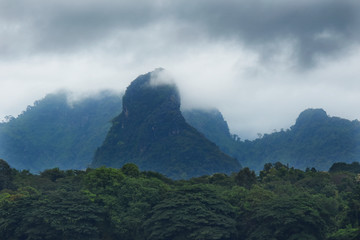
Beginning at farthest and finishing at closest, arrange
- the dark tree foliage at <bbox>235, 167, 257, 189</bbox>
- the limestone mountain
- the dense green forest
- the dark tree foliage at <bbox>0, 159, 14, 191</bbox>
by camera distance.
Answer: the limestone mountain
the dark tree foliage at <bbox>235, 167, 257, 189</bbox>
the dark tree foliage at <bbox>0, 159, 14, 191</bbox>
the dense green forest

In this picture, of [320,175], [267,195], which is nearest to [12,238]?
[267,195]

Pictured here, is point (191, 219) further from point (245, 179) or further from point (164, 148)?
point (164, 148)

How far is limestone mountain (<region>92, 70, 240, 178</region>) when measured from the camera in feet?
570

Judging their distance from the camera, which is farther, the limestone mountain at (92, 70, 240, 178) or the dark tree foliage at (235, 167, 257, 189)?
the limestone mountain at (92, 70, 240, 178)

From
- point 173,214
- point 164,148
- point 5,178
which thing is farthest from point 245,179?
point 164,148

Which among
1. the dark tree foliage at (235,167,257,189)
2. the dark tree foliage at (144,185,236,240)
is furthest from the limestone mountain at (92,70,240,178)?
the dark tree foliage at (144,185,236,240)

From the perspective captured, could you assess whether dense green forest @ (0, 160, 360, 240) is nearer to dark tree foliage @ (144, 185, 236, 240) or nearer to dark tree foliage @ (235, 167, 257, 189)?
dark tree foliage @ (144, 185, 236, 240)

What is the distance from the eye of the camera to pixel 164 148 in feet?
604

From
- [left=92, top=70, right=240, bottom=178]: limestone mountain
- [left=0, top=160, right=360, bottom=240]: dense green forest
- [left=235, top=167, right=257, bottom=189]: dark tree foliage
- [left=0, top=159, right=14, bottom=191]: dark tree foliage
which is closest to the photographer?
[left=0, top=160, right=360, bottom=240]: dense green forest

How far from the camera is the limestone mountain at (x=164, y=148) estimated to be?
570ft

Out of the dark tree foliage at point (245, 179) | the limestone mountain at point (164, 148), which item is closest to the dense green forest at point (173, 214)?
the dark tree foliage at point (245, 179)

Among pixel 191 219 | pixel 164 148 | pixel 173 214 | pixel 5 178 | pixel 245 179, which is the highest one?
pixel 164 148

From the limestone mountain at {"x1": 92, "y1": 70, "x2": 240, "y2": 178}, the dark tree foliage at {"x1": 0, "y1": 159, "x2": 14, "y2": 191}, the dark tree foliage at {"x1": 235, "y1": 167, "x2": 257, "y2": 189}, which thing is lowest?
the dark tree foliage at {"x1": 235, "y1": 167, "x2": 257, "y2": 189}

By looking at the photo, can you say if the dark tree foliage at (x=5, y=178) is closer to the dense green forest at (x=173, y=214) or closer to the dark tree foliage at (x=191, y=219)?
the dense green forest at (x=173, y=214)
